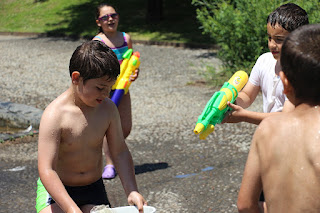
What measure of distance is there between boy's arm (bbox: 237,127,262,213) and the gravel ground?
2412mm

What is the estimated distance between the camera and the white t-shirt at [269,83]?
3242 mm

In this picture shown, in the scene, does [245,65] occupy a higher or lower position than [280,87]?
lower

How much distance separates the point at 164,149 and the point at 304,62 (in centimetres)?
433

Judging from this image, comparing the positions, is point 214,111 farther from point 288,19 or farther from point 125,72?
point 125,72

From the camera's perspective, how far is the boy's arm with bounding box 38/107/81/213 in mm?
2492

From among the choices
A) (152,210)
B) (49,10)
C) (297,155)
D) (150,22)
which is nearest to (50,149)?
(152,210)

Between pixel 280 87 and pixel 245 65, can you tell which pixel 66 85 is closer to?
pixel 245 65

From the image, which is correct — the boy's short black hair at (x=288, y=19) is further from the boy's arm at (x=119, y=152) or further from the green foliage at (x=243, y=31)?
the green foliage at (x=243, y=31)

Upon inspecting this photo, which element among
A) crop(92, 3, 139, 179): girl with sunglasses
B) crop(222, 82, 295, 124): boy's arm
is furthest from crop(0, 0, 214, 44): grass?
crop(222, 82, 295, 124): boy's arm

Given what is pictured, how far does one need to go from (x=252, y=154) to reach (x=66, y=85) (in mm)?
8324

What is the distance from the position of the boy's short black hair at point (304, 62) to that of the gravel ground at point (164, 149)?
2.71m

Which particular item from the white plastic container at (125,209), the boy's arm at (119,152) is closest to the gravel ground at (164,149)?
the boy's arm at (119,152)

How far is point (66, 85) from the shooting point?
1003cm

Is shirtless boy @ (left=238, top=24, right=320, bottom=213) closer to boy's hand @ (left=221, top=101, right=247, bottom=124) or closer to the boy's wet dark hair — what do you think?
the boy's wet dark hair
